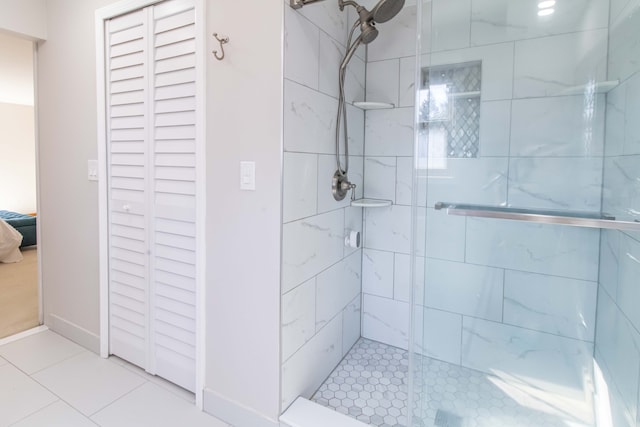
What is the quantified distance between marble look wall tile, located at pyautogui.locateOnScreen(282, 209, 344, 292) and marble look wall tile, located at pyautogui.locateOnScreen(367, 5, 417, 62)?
3.25 feet

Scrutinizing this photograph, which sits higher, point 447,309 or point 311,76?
point 311,76

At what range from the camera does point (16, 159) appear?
6344 mm

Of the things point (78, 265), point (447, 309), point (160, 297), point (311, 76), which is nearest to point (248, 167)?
point (311, 76)

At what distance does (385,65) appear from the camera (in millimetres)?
2129

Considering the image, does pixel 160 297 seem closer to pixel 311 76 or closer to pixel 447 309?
pixel 311 76

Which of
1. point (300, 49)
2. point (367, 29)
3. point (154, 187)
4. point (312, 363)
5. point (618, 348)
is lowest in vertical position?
point (312, 363)

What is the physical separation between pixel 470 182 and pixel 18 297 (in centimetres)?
361

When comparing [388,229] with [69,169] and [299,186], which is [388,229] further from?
[69,169]

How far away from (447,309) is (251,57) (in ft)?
5.18

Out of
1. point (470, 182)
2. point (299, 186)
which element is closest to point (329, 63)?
point (299, 186)

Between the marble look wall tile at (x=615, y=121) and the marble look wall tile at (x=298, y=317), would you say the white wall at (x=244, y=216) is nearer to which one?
the marble look wall tile at (x=298, y=317)

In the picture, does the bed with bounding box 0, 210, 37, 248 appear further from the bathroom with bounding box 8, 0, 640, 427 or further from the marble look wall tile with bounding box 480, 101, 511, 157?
the marble look wall tile with bounding box 480, 101, 511, 157

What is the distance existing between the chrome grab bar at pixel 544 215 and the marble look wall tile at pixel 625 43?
0.57 meters

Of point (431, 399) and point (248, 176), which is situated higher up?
point (248, 176)
